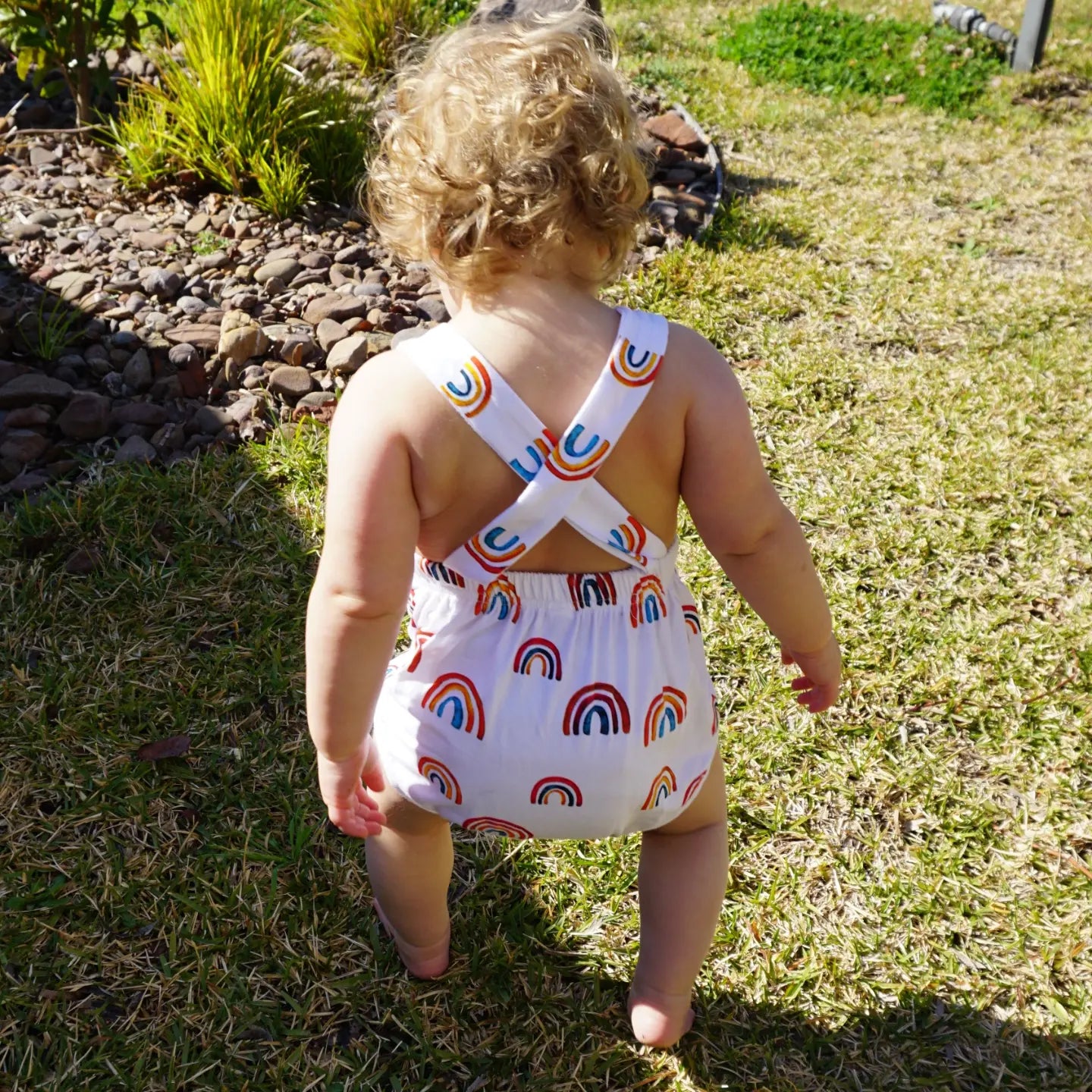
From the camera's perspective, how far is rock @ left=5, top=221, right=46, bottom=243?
4109 millimetres

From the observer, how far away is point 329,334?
369 cm

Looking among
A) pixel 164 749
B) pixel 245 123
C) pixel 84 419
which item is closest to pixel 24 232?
pixel 245 123

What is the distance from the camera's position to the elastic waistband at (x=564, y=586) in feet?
5.03

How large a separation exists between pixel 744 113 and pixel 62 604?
482cm

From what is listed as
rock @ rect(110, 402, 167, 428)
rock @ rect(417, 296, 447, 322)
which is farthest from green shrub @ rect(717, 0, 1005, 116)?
rock @ rect(110, 402, 167, 428)

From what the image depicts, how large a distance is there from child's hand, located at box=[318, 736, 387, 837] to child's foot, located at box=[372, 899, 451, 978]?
1.35 ft

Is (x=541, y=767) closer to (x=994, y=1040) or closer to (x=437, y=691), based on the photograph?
(x=437, y=691)

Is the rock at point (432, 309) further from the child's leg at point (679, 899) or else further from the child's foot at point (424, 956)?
the child's leg at point (679, 899)

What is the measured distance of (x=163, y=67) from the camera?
4.65 m

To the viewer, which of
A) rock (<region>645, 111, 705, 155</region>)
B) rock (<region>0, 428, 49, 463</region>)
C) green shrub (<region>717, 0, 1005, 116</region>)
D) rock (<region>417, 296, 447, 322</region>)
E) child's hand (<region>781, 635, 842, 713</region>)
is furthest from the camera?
green shrub (<region>717, 0, 1005, 116</region>)

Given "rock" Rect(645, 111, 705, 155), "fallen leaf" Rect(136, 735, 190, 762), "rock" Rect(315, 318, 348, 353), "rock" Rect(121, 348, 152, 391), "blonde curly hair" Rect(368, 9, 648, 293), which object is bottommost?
"fallen leaf" Rect(136, 735, 190, 762)

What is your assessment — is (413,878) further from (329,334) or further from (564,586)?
(329,334)

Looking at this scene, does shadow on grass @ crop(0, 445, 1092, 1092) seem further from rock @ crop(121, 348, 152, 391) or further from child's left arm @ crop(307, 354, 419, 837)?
rock @ crop(121, 348, 152, 391)

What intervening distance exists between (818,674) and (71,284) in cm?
317
